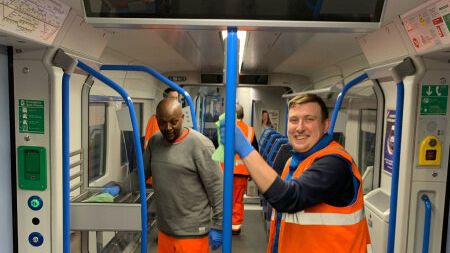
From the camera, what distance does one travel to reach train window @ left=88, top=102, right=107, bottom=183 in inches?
156

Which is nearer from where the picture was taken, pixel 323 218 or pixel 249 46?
pixel 323 218

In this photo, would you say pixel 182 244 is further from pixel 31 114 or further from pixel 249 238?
pixel 249 238

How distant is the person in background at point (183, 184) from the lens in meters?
2.74

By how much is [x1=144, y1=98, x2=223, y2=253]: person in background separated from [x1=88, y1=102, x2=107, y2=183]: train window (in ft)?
4.78

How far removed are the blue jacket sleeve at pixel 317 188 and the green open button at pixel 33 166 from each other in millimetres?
1391

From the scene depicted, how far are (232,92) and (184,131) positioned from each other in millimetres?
1657

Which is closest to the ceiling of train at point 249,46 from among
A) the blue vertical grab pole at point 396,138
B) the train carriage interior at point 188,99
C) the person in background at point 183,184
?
the train carriage interior at point 188,99

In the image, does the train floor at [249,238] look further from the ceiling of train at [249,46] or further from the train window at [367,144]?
the ceiling of train at [249,46]

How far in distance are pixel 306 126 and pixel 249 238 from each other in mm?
3939

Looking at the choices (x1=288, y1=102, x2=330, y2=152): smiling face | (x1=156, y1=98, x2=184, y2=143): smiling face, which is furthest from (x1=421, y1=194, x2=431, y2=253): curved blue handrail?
(x1=156, y1=98, x2=184, y2=143): smiling face

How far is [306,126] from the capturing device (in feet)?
6.20

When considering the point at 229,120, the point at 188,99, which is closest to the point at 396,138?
the point at 229,120

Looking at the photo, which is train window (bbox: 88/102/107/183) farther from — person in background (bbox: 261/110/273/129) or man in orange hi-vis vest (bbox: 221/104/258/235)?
person in background (bbox: 261/110/273/129)

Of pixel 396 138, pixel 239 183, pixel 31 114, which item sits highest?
pixel 31 114
